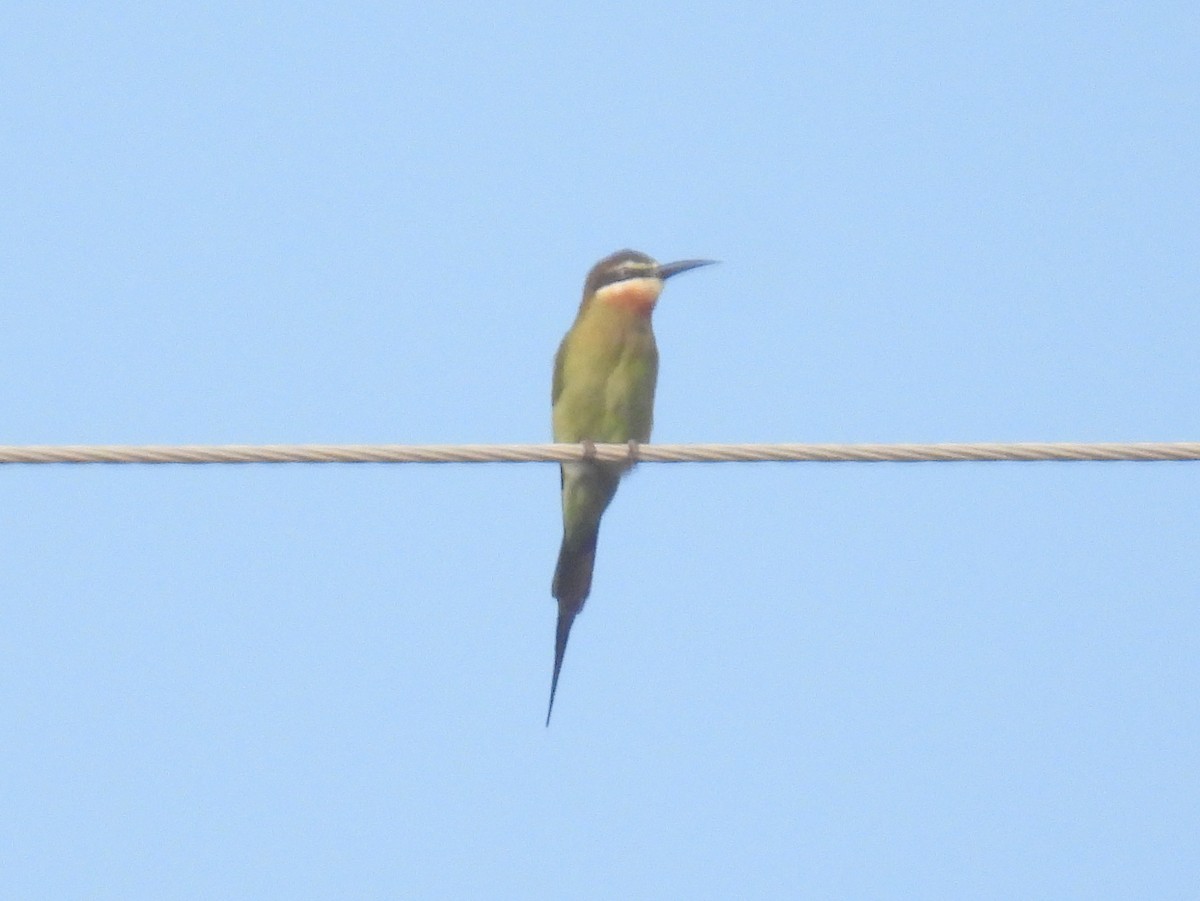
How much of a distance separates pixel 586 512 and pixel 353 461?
1.75 meters

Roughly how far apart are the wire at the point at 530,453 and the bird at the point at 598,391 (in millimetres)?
1416

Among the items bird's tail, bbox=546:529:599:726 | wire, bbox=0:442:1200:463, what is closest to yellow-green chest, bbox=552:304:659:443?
bird's tail, bbox=546:529:599:726

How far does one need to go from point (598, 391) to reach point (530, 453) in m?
1.66

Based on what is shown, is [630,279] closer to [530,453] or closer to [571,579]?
[571,579]

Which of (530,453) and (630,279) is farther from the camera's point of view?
(630,279)

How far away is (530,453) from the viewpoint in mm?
3920

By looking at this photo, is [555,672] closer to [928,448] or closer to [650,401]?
[650,401]

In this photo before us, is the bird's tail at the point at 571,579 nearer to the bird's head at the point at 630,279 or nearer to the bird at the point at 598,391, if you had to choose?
the bird at the point at 598,391

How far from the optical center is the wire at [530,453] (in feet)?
12.0

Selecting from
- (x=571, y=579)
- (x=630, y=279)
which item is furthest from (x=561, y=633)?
(x=630, y=279)

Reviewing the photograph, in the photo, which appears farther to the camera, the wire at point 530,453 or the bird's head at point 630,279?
the bird's head at point 630,279

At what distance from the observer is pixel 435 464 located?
12.4 ft

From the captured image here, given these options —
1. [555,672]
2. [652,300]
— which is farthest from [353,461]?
[652,300]

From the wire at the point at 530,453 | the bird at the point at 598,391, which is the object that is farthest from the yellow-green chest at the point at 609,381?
the wire at the point at 530,453
